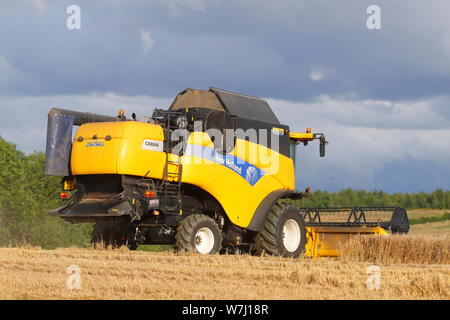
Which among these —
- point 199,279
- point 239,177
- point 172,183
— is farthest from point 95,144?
point 199,279

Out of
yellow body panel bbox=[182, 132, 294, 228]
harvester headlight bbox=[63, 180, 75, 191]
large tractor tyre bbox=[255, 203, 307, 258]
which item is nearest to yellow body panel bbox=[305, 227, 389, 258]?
large tractor tyre bbox=[255, 203, 307, 258]

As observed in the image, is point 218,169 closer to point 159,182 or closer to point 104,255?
point 159,182

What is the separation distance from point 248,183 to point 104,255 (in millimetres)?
4208

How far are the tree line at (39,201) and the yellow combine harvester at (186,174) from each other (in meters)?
19.2

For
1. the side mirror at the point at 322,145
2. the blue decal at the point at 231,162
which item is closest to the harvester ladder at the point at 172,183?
the blue decal at the point at 231,162

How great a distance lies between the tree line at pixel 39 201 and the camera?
134 feet

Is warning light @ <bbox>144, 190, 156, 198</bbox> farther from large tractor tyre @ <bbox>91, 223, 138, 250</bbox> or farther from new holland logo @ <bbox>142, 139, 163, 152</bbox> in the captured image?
large tractor tyre @ <bbox>91, 223, 138, 250</bbox>

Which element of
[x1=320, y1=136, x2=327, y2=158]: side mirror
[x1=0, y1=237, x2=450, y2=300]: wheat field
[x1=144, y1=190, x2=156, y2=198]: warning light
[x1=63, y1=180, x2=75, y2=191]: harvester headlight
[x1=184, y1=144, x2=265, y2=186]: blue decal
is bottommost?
[x1=0, y1=237, x2=450, y2=300]: wheat field

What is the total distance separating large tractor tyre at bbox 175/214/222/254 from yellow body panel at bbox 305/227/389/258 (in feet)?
15.3

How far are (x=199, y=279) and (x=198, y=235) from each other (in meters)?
4.85

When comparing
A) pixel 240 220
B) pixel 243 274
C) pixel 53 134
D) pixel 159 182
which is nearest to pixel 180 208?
pixel 159 182

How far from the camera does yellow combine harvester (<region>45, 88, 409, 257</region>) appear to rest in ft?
46.9

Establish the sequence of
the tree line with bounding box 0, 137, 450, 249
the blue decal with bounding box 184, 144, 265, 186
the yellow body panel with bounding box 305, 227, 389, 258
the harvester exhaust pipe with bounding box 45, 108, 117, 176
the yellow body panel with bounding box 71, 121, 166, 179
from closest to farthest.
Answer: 1. the yellow body panel with bounding box 71, 121, 166, 179
2. the harvester exhaust pipe with bounding box 45, 108, 117, 176
3. the blue decal with bounding box 184, 144, 265, 186
4. the yellow body panel with bounding box 305, 227, 389, 258
5. the tree line with bounding box 0, 137, 450, 249
